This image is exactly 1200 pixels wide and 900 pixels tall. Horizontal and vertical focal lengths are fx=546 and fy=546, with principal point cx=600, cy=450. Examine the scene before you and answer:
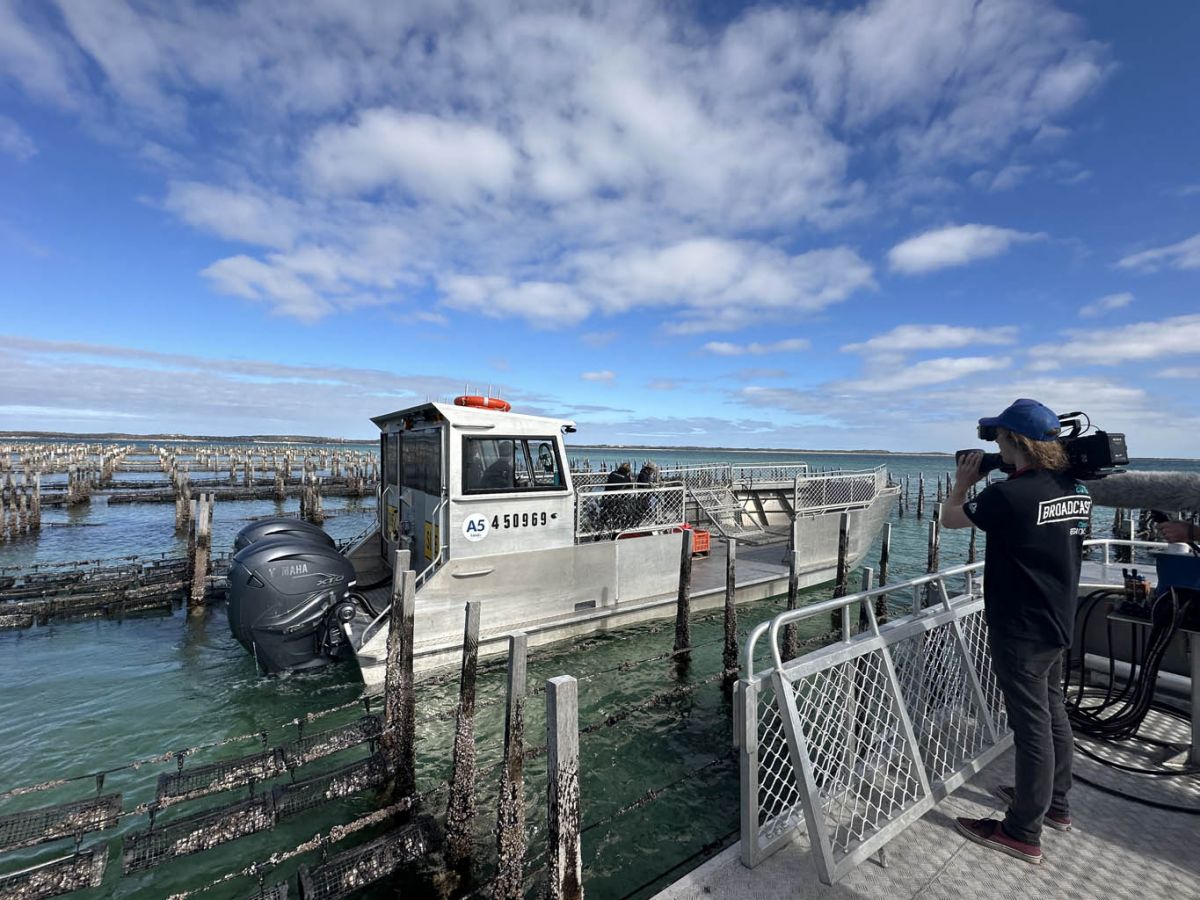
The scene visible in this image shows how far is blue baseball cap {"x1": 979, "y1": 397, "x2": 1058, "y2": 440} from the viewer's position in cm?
289

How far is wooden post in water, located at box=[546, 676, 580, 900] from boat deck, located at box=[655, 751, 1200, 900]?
907 millimetres

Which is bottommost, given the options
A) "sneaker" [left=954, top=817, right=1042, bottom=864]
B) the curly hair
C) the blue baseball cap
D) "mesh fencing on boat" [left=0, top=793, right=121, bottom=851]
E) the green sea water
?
the green sea water

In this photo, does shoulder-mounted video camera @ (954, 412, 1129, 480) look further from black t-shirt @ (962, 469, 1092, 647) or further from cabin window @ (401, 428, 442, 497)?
cabin window @ (401, 428, 442, 497)

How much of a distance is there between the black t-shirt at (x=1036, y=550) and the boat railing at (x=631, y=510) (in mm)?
7238

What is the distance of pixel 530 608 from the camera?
918 cm

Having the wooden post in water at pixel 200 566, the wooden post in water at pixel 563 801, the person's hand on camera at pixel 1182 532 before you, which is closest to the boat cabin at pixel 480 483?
the wooden post in water at pixel 563 801

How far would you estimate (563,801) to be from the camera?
3430 millimetres

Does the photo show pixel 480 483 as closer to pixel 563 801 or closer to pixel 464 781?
pixel 464 781

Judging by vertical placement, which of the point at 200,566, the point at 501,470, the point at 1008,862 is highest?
the point at 501,470

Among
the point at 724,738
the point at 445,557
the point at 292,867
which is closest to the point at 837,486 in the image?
the point at 724,738

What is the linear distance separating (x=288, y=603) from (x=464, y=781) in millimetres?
4237

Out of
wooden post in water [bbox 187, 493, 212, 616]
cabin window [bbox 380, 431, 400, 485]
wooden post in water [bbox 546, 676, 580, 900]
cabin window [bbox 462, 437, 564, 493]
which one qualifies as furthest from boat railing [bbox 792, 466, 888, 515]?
wooden post in water [bbox 187, 493, 212, 616]

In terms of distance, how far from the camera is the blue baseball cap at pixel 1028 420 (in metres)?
2.89

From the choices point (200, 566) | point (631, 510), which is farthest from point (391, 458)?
point (200, 566)
